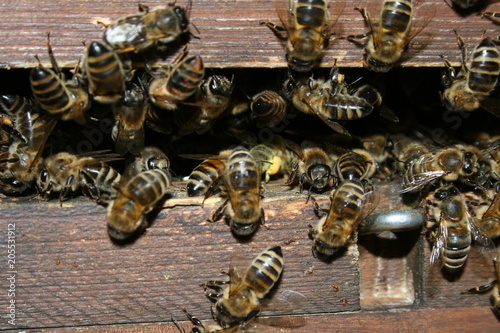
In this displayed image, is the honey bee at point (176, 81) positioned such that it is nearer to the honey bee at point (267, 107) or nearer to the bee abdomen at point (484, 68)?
the honey bee at point (267, 107)

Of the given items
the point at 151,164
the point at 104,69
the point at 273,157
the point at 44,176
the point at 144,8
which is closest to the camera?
the point at 104,69

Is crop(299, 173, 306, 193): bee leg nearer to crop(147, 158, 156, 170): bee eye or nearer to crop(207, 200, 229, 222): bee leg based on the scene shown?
crop(207, 200, 229, 222): bee leg

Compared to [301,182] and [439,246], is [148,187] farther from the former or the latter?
[439,246]

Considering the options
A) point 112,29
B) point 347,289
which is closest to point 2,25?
point 112,29

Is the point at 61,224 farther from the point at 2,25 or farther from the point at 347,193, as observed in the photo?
the point at 347,193

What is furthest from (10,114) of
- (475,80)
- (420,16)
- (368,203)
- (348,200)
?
(475,80)

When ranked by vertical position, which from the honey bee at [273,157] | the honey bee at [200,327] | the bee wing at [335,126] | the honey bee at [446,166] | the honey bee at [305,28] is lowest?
the honey bee at [200,327]

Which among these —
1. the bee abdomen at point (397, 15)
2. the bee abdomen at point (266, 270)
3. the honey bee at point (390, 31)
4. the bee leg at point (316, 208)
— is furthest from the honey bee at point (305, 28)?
the bee abdomen at point (266, 270)

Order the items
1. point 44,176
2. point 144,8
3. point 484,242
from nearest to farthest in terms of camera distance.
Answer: point 144,8
point 44,176
point 484,242
